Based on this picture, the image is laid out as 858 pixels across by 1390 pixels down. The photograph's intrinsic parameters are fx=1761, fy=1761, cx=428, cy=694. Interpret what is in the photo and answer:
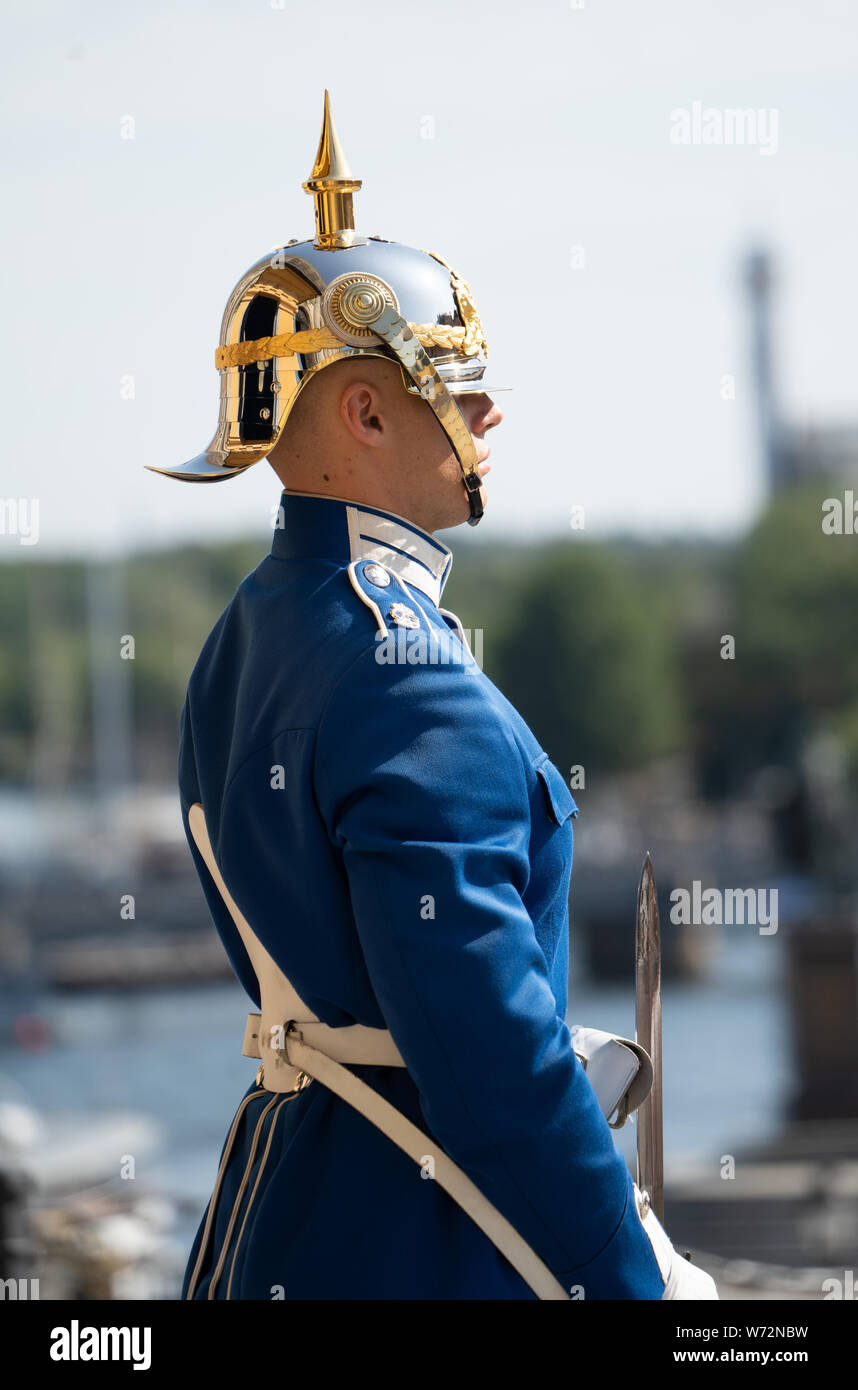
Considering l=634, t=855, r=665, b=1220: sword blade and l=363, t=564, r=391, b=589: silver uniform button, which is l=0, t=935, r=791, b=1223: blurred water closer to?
l=634, t=855, r=665, b=1220: sword blade

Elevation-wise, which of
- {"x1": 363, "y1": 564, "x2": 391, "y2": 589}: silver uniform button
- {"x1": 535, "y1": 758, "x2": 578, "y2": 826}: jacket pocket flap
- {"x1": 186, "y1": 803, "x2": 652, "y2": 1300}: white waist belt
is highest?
{"x1": 363, "y1": 564, "x2": 391, "y2": 589}: silver uniform button

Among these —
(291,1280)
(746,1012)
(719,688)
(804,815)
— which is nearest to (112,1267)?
(291,1280)

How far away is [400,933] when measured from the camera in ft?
8.33

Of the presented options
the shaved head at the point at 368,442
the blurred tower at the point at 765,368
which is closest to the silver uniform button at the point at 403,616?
the shaved head at the point at 368,442

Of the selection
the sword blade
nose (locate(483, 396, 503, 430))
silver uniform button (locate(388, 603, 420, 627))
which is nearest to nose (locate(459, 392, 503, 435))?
nose (locate(483, 396, 503, 430))

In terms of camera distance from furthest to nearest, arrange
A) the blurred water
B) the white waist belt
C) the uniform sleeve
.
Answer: the blurred water → the white waist belt → the uniform sleeve

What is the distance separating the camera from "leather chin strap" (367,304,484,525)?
114 inches

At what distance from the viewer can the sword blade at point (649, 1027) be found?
3.17m

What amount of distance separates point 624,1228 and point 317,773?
83cm

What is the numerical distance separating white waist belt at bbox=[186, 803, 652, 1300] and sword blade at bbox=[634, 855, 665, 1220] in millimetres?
178

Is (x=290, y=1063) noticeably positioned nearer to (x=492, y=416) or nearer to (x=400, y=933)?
(x=400, y=933)

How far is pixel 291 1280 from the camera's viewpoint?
273cm

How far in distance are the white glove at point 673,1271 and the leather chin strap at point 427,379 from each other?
49.3 inches

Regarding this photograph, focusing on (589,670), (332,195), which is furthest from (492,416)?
(589,670)
